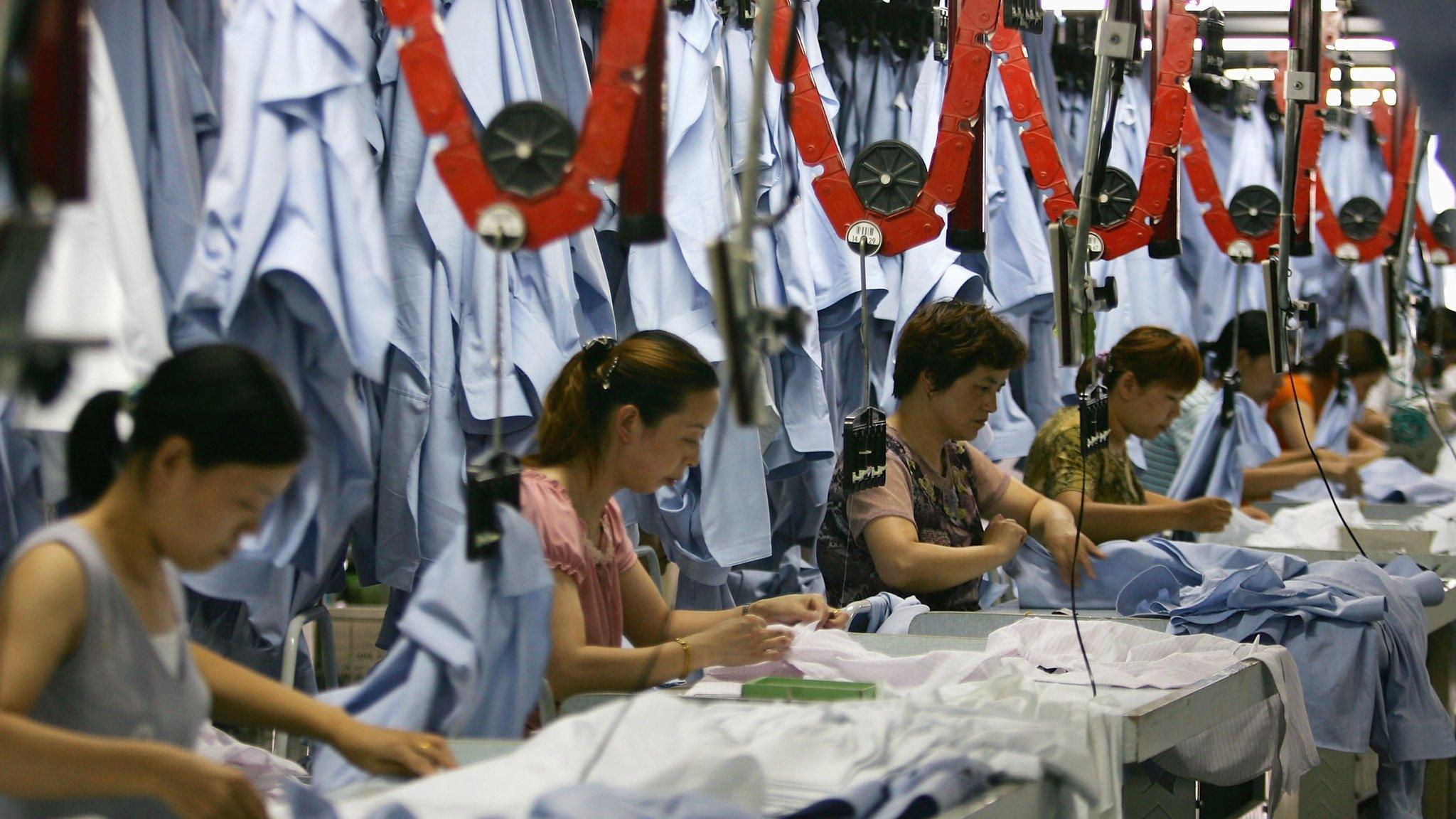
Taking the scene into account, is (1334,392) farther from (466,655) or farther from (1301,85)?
(466,655)

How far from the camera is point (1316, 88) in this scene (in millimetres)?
2830

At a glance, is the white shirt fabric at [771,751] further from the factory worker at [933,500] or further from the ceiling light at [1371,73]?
the ceiling light at [1371,73]

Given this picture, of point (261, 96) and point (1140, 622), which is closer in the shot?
point (261, 96)

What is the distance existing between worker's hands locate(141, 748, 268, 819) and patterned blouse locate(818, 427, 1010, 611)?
5.51ft

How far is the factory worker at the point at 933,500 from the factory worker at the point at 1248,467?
1.33 m

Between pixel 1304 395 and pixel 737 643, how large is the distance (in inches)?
146

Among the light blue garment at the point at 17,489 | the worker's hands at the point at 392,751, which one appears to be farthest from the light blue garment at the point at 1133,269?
the worker's hands at the point at 392,751

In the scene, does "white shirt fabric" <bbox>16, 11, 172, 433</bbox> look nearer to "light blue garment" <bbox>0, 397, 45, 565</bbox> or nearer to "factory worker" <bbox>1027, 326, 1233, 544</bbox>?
"light blue garment" <bbox>0, 397, 45, 565</bbox>

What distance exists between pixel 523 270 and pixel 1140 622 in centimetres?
119

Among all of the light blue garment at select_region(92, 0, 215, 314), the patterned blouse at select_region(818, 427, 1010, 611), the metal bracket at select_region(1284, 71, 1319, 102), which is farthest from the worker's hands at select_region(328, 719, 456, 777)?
the metal bracket at select_region(1284, 71, 1319, 102)

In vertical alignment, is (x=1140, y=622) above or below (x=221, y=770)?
below

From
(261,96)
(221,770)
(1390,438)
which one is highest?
(261,96)

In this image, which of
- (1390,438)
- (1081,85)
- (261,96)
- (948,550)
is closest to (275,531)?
(261,96)

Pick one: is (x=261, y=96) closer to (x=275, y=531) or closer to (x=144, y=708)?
(x=275, y=531)
